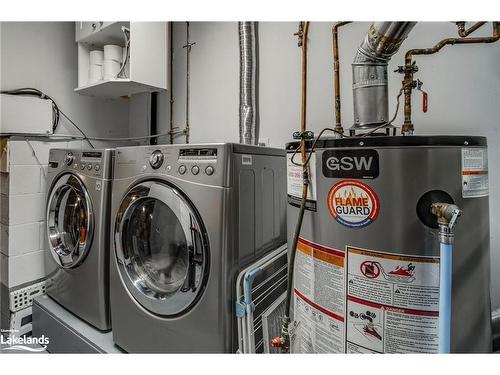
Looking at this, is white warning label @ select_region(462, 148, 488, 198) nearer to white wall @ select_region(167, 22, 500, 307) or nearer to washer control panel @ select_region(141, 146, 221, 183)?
white wall @ select_region(167, 22, 500, 307)

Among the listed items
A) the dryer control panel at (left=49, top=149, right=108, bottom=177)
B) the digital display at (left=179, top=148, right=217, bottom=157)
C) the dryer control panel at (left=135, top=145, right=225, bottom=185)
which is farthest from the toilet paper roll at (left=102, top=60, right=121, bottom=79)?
the digital display at (left=179, top=148, right=217, bottom=157)

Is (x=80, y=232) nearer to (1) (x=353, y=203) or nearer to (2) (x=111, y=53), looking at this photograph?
(2) (x=111, y=53)

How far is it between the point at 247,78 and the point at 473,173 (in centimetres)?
133

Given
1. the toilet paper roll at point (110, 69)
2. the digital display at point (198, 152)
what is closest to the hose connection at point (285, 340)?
the digital display at point (198, 152)

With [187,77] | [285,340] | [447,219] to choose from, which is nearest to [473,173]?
[447,219]

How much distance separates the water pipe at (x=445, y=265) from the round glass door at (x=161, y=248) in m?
0.69

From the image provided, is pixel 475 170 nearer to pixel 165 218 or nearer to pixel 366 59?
pixel 366 59

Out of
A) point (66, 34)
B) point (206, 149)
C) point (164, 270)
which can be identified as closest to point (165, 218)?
point (164, 270)

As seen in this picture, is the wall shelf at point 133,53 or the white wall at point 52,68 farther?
the white wall at point 52,68

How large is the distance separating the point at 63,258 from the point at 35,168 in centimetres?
68

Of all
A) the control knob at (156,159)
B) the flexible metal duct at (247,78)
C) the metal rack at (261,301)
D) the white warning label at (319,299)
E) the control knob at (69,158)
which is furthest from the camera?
the flexible metal duct at (247,78)

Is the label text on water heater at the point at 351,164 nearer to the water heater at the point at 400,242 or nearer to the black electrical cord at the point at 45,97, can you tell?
the water heater at the point at 400,242

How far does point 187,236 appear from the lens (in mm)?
1016
